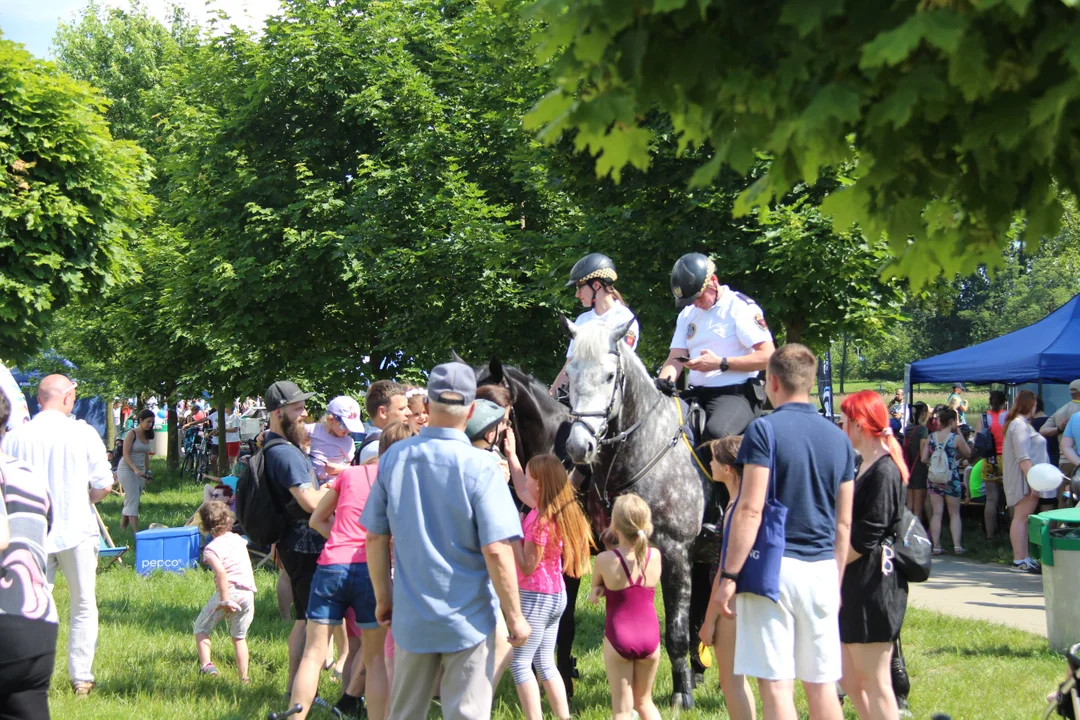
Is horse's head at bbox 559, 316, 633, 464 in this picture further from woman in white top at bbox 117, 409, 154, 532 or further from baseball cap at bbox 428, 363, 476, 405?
woman in white top at bbox 117, 409, 154, 532

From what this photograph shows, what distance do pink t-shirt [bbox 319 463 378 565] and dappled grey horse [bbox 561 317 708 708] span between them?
1.42 m

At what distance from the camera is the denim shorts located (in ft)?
19.3

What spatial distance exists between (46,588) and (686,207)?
9.72 metres

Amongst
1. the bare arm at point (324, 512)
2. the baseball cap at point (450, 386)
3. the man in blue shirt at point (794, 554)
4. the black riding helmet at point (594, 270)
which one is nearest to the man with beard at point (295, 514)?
the bare arm at point (324, 512)

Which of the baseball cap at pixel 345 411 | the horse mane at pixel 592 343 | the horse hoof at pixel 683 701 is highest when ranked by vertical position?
the horse mane at pixel 592 343

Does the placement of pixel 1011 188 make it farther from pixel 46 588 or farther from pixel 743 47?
pixel 46 588

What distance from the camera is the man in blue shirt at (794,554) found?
4508mm

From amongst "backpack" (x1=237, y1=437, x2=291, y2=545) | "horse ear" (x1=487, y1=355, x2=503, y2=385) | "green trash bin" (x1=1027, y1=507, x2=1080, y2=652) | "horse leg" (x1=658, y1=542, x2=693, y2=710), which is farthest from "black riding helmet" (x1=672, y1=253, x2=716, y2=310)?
"green trash bin" (x1=1027, y1=507, x2=1080, y2=652)

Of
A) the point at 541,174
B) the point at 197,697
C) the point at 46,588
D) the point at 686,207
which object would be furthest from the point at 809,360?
the point at 541,174

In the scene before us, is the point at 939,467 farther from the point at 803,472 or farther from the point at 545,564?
the point at 803,472

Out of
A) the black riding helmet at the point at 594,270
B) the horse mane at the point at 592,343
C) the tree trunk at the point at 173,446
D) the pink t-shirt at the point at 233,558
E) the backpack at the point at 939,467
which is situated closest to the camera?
the horse mane at the point at 592,343

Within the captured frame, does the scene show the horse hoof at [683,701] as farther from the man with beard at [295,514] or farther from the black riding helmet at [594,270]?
the black riding helmet at [594,270]

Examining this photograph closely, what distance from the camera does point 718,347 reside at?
745cm

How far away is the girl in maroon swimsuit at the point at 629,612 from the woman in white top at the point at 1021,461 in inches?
334
